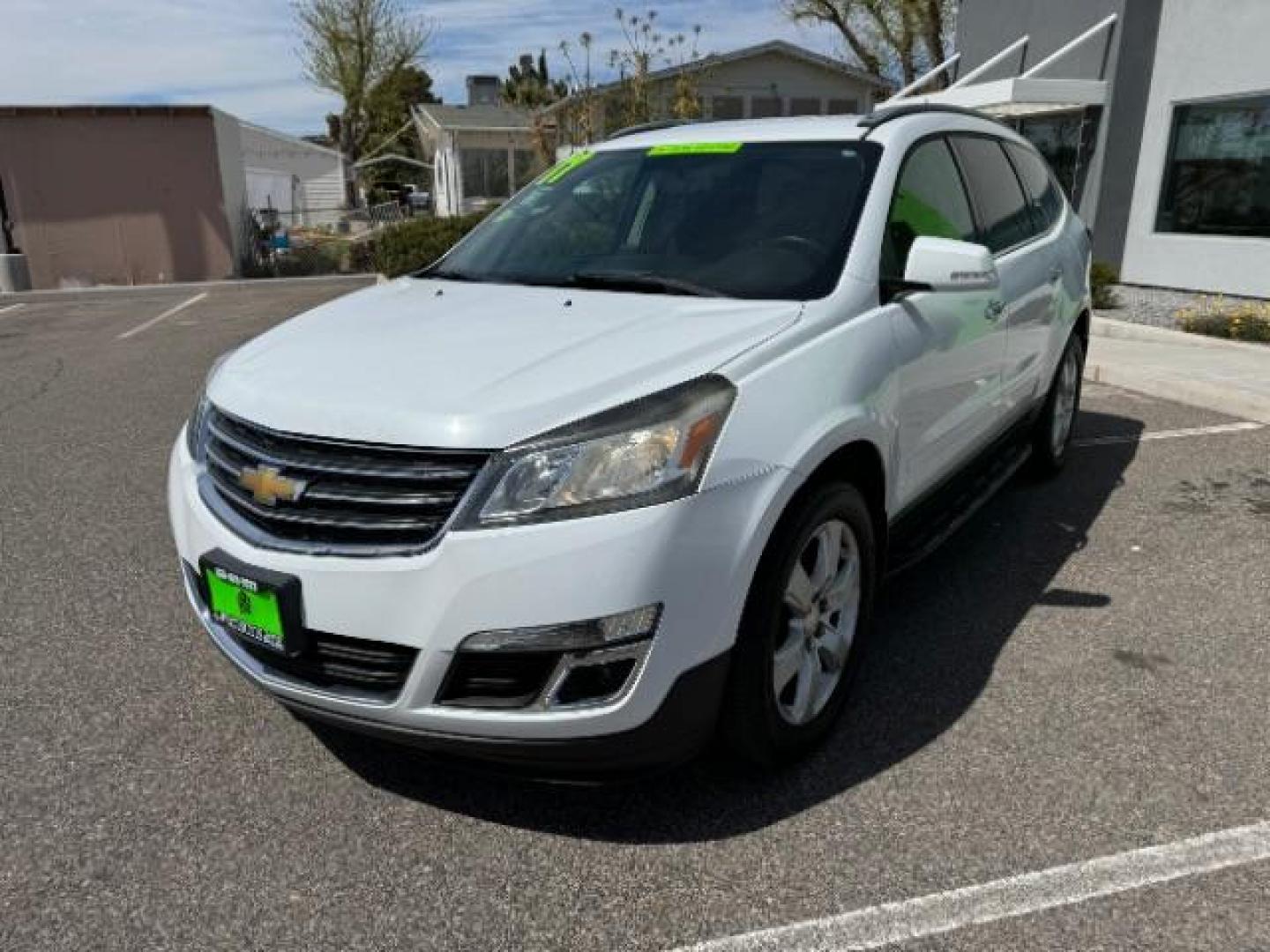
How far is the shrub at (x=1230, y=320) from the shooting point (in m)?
9.38

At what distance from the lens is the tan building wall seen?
1816cm

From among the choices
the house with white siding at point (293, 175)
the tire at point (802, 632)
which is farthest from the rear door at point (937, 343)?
the house with white siding at point (293, 175)

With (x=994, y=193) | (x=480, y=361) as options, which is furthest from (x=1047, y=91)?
(x=480, y=361)

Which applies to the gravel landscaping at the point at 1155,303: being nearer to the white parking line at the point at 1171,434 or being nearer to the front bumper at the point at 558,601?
the white parking line at the point at 1171,434

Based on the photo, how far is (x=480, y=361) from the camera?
2.54 m

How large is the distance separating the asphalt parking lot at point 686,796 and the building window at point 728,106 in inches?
978

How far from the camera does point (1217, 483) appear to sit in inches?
209

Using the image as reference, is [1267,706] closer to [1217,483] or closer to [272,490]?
[1217,483]

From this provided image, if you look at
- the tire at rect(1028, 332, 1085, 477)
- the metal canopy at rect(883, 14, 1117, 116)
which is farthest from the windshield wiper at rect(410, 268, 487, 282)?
the metal canopy at rect(883, 14, 1117, 116)

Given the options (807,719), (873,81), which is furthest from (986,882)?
(873,81)

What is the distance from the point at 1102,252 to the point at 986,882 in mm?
12534

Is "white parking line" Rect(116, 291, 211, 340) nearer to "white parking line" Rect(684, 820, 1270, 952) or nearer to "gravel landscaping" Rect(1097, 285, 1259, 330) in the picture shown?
"gravel landscaping" Rect(1097, 285, 1259, 330)

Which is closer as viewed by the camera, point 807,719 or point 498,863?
point 498,863

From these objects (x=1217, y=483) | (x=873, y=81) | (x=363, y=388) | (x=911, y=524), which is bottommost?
(x=1217, y=483)
